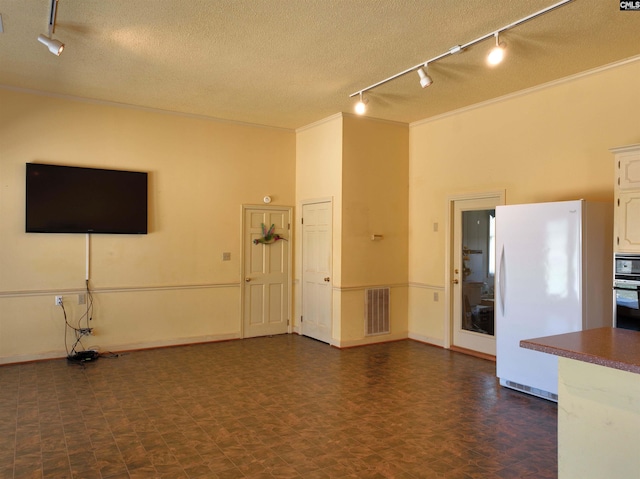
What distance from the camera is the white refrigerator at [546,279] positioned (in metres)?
4.08

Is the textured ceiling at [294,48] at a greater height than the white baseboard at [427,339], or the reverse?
the textured ceiling at [294,48]

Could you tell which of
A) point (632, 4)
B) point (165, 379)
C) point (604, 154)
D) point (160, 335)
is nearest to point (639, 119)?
point (604, 154)

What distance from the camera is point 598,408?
7.56 ft

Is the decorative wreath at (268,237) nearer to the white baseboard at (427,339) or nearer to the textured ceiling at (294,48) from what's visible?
the textured ceiling at (294,48)

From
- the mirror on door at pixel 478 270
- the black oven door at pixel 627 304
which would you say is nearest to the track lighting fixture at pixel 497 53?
the black oven door at pixel 627 304

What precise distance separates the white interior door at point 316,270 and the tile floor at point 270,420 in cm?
96

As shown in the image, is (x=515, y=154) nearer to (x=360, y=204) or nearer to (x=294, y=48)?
(x=360, y=204)

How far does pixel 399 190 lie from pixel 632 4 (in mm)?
3713

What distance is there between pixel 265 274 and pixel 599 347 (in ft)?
16.6

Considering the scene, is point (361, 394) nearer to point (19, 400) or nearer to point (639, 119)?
point (19, 400)

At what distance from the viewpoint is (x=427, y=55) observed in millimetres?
4309

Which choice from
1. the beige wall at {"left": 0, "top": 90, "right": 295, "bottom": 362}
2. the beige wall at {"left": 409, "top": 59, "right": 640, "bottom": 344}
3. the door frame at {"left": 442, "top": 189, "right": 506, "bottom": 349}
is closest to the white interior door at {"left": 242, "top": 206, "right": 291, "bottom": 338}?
the beige wall at {"left": 0, "top": 90, "right": 295, "bottom": 362}

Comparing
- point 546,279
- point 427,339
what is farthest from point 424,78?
point 427,339

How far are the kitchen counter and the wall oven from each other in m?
1.47
